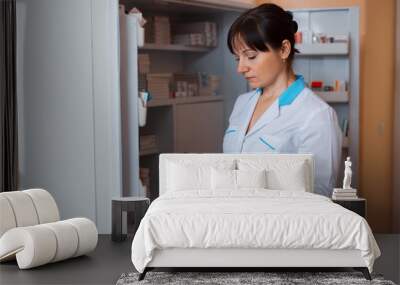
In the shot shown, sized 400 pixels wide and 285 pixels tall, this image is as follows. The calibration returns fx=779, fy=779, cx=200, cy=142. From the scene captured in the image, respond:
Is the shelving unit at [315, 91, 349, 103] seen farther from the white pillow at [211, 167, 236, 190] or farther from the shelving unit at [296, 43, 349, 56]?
the white pillow at [211, 167, 236, 190]

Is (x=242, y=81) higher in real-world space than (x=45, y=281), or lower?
higher

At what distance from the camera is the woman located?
22.7ft

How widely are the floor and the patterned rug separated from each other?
0.52ft

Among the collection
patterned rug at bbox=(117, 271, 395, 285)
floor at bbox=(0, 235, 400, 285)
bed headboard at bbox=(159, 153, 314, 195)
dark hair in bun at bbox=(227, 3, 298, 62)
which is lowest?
floor at bbox=(0, 235, 400, 285)

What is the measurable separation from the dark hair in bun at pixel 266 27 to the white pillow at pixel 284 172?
1.23 meters

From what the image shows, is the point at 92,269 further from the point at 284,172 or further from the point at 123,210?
the point at 284,172

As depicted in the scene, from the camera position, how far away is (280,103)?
702 cm

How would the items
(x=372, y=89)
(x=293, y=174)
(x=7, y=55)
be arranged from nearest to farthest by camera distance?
(x=293, y=174), (x=7, y=55), (x=372, y=89)

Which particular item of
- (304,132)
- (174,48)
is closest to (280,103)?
(304,132)

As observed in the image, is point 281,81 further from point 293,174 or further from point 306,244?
point 306,244

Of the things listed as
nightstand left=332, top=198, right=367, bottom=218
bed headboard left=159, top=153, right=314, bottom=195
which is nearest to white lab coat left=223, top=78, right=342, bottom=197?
bed headboard left=159, top=153, right=314, bottom=195

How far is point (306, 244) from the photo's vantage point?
4.95 m

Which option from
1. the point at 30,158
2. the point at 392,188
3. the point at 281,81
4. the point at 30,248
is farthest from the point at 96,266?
the point at 392,188

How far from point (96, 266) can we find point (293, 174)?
1.70 m
